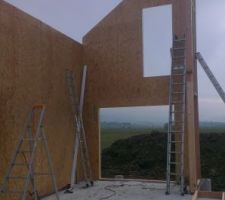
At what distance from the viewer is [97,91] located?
7.72 metres

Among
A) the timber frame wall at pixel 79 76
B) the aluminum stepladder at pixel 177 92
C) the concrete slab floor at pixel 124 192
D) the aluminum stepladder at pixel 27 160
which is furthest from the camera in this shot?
the aluminum stepladder at pixel 177 92

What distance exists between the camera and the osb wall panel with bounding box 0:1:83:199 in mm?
5297

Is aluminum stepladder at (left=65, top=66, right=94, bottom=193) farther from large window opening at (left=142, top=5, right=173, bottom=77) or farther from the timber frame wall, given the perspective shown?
large window opening at (left=142, top=5, right=173, bottom=77)

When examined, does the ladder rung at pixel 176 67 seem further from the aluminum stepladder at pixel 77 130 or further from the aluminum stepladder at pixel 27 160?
the aluminum stepladder at pixel 27 160

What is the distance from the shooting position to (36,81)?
6.10 m

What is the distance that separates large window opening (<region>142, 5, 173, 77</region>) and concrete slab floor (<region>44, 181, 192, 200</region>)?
2228 millimetres

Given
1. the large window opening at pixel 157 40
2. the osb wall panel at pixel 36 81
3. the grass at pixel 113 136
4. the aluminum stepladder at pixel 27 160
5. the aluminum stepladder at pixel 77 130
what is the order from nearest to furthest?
the aluminum stepladder at pixel 27 160 → the osb wall panel at pixel 36 81 → the aluminum stepladder at pixel 77 130 → the large window opening at pixel 157 40 → the grass at pixel 113 136

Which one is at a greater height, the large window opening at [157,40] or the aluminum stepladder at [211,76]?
the large window opening at [157,40]

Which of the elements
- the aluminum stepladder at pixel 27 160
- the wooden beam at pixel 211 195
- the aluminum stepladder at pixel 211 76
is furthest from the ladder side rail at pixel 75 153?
the aluminum stepladder at pixel 211 76

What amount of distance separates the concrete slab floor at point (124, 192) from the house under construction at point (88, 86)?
0.16 metres

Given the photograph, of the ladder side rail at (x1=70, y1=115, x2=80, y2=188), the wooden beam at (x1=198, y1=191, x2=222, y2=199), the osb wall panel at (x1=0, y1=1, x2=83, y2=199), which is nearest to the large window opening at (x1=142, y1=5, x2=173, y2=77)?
the osb wall panel at (x1=0, y1=1, x2=83, y2=199)

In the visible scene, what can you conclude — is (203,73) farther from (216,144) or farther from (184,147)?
(216,144)

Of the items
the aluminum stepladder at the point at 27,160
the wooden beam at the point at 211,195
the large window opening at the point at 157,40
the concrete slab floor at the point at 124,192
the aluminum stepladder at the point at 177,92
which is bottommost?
the concrete slab floor at the point at 124,192

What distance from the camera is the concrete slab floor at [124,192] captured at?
5.97m
